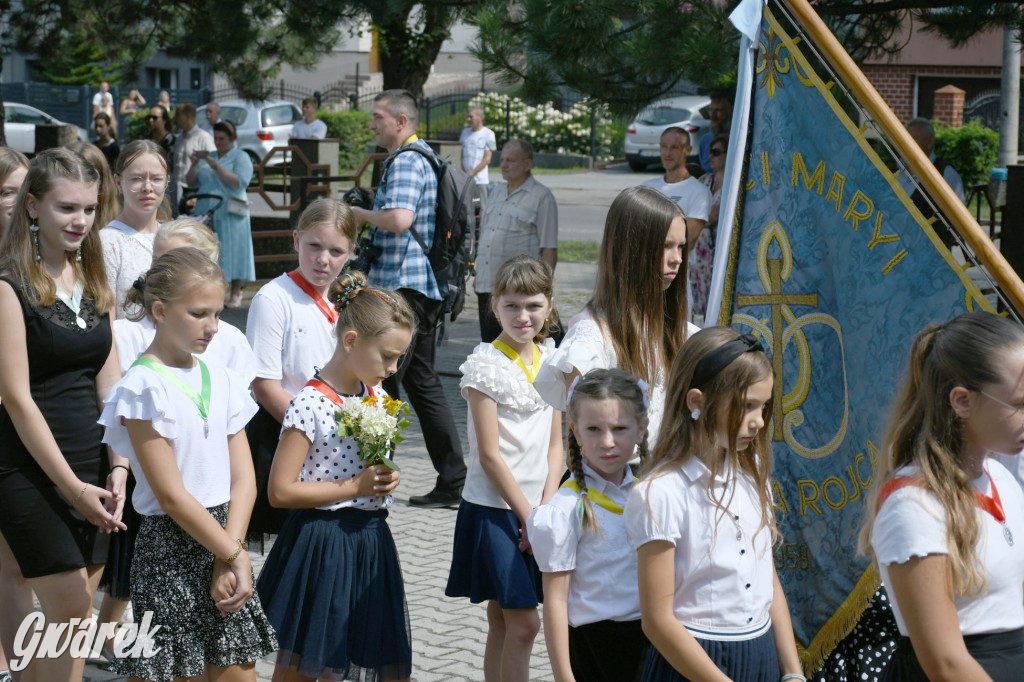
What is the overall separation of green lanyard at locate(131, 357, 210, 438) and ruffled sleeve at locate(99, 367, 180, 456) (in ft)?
0.10

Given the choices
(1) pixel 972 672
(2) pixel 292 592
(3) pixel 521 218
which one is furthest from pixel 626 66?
(1) pixel 972 672

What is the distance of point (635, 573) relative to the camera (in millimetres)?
3053

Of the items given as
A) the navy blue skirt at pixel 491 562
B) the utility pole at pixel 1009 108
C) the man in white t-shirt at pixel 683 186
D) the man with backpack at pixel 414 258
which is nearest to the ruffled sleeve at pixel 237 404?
the navy blue skirt at pixel 491 562

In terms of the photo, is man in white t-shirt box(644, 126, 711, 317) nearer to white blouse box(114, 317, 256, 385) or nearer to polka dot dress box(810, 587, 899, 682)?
white blouse box(114, 317, 256, 385)

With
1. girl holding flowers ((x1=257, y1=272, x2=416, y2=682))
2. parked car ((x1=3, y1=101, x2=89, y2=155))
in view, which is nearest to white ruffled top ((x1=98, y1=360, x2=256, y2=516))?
girl holding flowers ((x1=257, y1=272, x2=416, y2=682))

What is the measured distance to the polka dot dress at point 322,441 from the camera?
143 inches

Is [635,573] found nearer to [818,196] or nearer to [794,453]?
[794,453]

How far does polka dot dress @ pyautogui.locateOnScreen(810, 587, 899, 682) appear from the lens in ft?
10.1

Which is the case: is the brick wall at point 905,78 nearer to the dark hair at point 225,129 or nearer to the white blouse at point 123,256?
the dark hair at point 225,129

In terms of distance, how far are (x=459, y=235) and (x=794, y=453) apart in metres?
3.41

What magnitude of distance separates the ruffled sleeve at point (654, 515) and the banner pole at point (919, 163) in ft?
3.04

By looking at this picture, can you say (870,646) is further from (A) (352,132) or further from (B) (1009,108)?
(A) (352,132)

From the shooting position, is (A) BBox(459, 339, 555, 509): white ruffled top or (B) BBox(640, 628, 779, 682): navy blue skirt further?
(A) BBox(459, 339, 555, 509): white ruffled top

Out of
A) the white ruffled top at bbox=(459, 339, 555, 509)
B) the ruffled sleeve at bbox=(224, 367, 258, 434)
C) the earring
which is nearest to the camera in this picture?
the ruffled sleeve at bbox=(224, 367, 258, 434)
